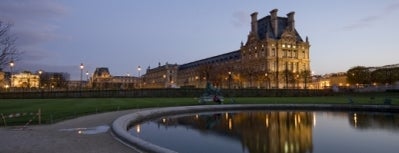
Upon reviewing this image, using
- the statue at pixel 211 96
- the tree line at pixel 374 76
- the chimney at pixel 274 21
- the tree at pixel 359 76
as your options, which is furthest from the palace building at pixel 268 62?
the statue at pixel 211 96

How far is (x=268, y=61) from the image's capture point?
115375 mm

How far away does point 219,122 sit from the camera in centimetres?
2484

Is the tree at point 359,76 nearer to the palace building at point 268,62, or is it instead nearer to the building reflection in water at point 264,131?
the palace building at point 268,62

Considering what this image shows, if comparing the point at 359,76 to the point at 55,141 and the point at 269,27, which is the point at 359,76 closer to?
the point at 269,27

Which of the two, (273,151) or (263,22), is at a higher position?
(263,22)

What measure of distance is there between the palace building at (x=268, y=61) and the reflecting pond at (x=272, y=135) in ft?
263

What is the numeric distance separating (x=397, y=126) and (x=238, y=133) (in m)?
10.9

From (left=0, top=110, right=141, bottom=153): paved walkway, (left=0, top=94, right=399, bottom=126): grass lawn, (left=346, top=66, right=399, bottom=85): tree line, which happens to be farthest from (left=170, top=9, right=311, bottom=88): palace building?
(left=0, top=110, right=141, bottom=153): paved walkway

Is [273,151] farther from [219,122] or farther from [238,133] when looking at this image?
[219,122]

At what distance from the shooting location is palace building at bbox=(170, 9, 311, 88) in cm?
10812

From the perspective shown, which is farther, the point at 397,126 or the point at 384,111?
the point at 384,111

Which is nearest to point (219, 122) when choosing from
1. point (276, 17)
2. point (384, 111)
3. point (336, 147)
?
A: point (336, 147)

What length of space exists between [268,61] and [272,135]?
98.5 m

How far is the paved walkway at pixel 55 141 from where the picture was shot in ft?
41.2
